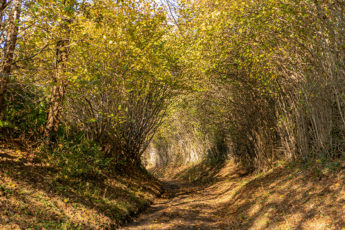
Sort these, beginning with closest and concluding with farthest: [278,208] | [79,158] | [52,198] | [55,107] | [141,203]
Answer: [52,198] → [278,208] → [55,107] → [79,158] → [141,203]

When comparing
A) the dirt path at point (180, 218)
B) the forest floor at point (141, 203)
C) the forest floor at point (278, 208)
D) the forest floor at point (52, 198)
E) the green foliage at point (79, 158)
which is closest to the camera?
the forest floor at point (52, 198)

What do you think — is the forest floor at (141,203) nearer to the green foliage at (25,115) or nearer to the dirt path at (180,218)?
the dirt path at (180,218)

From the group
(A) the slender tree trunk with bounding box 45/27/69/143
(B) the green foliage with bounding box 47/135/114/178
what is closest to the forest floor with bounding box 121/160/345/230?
(B) the green foliage with bounding box 47/135/114/178

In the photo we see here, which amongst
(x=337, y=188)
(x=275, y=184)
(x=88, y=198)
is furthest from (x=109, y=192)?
(x=337, y=188)

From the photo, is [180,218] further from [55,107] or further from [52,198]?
[55,107]

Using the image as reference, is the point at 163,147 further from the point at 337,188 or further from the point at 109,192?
the point at 337,188

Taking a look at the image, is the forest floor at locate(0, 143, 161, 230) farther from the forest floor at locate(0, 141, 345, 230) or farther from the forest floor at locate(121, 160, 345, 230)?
the forest floor at locate(121, 160, 345, 230)

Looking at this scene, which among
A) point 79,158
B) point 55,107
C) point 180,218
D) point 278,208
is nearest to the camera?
point 278,208

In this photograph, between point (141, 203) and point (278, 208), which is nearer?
point (278, 208)

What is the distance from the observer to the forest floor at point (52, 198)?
4.66 meters

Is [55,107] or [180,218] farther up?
[55,107]

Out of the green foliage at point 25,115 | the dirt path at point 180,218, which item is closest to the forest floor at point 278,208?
the dirt path at point 180,218

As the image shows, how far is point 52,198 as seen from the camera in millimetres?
5586

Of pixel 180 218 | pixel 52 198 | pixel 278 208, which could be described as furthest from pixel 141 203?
pixel 278 208
